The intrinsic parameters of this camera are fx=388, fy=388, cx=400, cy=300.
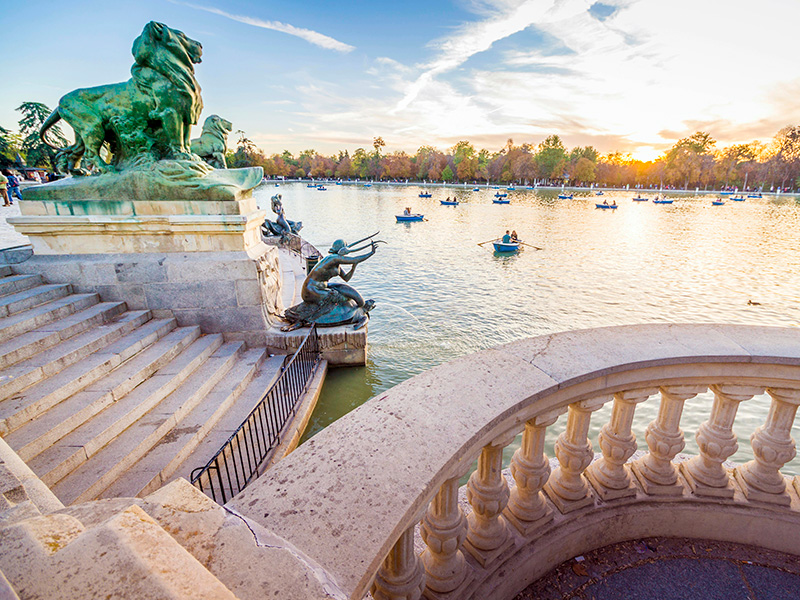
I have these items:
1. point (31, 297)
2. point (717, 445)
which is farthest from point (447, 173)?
point (717, 445)

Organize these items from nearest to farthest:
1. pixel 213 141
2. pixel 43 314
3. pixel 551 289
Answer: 1. pixel 43 314
2. pixel 213 141
3. pixel 551 289

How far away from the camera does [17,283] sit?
602 cm

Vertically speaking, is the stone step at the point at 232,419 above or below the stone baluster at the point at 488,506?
below

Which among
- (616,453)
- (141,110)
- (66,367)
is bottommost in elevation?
(66,367)

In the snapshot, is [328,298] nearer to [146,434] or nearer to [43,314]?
[146,434]

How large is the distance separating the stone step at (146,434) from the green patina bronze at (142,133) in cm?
315

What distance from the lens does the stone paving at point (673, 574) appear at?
1.95 metres

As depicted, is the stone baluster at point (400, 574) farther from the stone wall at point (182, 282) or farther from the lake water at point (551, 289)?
the stone wall at point (182, 282)

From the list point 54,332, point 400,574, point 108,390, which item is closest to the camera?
point 400,574

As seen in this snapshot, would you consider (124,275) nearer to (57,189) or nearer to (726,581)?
(57,189)

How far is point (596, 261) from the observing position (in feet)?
65.4

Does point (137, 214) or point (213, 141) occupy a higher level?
point (213, 141)

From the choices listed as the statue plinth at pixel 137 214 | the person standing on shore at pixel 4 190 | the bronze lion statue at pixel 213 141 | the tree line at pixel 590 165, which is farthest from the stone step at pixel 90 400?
the tree line at pixel 590 165

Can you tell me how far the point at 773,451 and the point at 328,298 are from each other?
6.66 m
